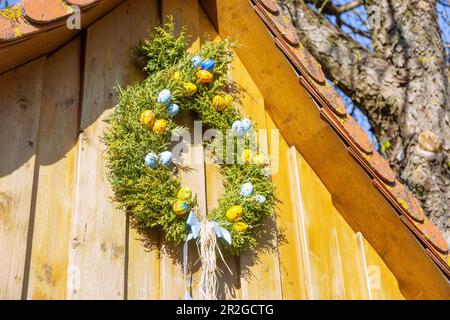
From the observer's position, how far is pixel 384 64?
3420 millimetres

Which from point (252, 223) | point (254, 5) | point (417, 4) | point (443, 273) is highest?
point (417, 4)

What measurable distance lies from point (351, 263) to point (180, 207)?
0.72m

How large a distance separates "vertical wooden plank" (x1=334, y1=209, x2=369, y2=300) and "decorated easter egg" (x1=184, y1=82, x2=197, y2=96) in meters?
0.68

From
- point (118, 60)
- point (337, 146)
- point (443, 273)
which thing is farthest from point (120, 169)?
point (443, 273)

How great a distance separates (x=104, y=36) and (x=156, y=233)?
2.24ft

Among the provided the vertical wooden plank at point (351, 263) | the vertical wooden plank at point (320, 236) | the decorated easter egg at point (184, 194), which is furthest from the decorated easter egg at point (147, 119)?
the vertical wooden plank at point (351, 263)

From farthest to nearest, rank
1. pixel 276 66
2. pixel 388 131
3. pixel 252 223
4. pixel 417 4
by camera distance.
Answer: pixel 417 4
pixel 388 131
pixel 276 66
pixel 252 223

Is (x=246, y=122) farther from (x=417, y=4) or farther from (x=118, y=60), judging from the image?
(x=417, y=4)

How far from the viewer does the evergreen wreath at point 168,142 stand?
6.53ft

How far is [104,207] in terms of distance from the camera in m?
1.96

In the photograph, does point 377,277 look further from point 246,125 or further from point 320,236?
point 246,125

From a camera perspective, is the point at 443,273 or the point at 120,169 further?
the point at 443,273

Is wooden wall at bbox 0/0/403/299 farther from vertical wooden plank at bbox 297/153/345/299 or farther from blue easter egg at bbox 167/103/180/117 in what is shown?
blue easter egg at bbox 167/103/180/117

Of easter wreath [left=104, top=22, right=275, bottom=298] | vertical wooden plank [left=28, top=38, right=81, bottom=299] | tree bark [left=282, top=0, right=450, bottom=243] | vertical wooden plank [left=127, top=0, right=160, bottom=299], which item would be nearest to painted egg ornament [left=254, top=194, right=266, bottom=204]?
easter wreath [left=104, top=22, right=275, bottom=298]
